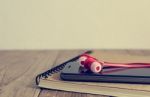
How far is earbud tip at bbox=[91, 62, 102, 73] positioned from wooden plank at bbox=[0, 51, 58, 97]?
A: 13 centimetres

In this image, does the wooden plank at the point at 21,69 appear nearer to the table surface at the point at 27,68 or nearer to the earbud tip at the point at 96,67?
the table surface at the point at 27,68

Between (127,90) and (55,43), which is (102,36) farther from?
(127,90)

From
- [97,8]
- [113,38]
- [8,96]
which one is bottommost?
[8,96]

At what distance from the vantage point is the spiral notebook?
21.7 inches

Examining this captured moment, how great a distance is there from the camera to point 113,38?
119 centimetres

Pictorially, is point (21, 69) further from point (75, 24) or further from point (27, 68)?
point (75, 24)

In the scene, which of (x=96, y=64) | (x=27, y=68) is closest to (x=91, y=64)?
(x=96, y=64)

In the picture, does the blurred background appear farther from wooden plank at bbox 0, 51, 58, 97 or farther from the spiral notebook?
the spiral notebook

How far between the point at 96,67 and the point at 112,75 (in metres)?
0.04

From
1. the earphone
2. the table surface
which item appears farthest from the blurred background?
the earphone

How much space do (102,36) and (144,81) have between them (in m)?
0.62

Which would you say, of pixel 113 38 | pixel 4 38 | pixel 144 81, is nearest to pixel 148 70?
pixel 144 81

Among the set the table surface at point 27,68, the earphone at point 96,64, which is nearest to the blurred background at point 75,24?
the table surface at point 27,68

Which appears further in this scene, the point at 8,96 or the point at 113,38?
the point at 113,38
